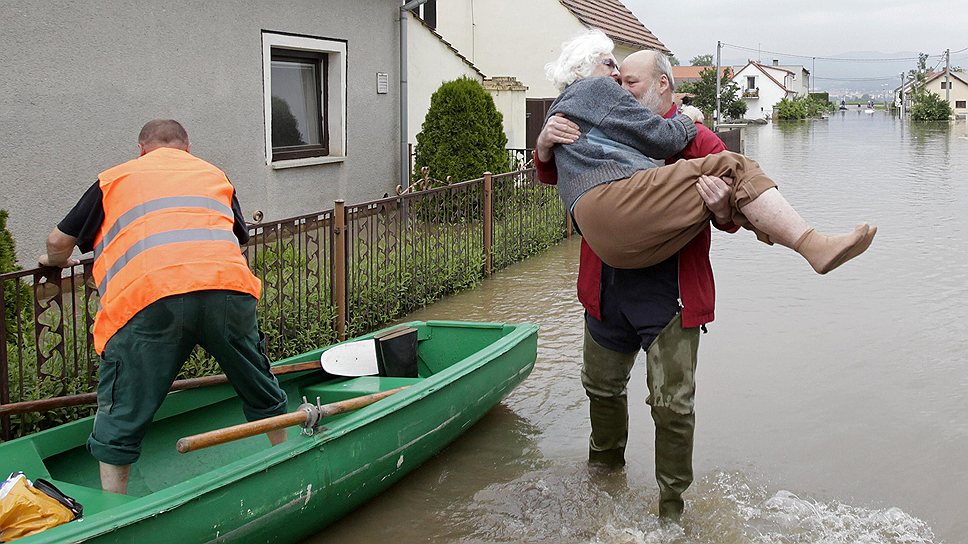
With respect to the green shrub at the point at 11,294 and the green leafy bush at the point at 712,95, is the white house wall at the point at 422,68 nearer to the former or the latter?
the green shrub at the point at 11,294

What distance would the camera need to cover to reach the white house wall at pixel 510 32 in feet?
75.3

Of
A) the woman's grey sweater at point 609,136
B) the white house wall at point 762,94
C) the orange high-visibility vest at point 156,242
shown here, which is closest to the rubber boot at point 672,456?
the woman's grey sweater at point 609,136

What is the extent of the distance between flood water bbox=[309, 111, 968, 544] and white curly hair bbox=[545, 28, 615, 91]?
83.3 inches

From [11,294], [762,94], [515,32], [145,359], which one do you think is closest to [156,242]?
[145,359]

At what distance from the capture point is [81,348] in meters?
5.95

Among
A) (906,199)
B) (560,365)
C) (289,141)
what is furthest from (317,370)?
(906,199)

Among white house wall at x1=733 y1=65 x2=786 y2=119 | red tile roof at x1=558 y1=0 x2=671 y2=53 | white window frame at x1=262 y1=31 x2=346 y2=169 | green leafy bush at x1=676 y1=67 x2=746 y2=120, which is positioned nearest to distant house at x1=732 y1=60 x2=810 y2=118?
white house wall at x1=733 y1=65 x2=786 y2=119

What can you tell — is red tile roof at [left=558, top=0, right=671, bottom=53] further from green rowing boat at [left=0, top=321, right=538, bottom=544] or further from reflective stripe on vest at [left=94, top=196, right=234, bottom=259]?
reflective stripe on vest at [left=94, top=196, right=234, bottom=259]

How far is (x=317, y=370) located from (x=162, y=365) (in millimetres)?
1758

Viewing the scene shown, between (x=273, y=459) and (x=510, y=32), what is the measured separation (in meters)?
20.1

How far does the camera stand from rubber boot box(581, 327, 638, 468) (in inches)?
202

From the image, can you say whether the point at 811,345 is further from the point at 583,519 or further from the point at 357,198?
the point at 357,198

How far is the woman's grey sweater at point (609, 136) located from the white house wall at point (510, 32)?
1863 centimetres

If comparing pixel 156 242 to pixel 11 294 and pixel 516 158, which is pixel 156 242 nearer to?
pixel 11 294
